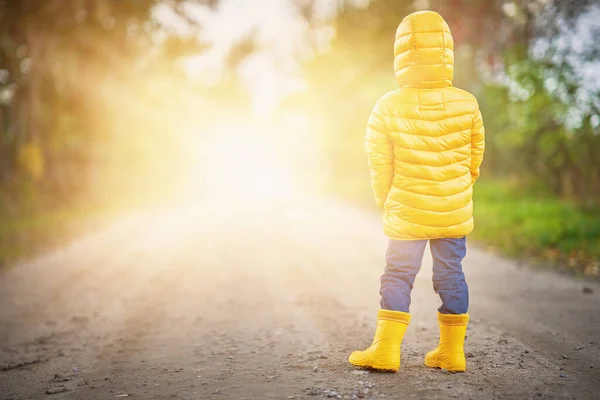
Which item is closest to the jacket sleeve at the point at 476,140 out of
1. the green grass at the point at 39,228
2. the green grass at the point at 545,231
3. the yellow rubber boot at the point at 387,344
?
the yellow rubber boot at the point at 387,344

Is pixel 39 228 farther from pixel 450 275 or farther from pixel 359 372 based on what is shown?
pixel 450 275

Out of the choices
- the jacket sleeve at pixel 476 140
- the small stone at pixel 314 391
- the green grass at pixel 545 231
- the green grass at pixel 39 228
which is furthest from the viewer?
the green grass at pixel 39 228

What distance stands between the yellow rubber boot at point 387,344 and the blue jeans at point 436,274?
0.19ft

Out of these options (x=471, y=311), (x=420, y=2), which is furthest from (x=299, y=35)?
(x=471, y=311)

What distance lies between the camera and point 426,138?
3.73m

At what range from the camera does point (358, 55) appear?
23859 mm

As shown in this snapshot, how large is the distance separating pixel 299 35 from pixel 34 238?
25639 mm

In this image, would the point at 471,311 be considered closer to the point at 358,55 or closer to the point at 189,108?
the point at 358,55

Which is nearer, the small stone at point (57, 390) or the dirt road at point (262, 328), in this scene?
the dirt road at point (262, 328)

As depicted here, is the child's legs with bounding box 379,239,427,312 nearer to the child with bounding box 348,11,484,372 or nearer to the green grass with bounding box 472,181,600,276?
the child with bounding box 348,11,484,372

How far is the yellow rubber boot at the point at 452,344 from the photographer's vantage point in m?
3.74

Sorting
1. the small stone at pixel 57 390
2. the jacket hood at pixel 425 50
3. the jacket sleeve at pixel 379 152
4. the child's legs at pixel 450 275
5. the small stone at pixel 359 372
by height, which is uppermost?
the jacket hood at pixel 425 50

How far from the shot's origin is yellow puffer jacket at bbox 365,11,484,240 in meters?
3.70

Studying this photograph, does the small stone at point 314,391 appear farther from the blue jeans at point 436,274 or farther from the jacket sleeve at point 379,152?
the jacket sleeve at point 379,152
